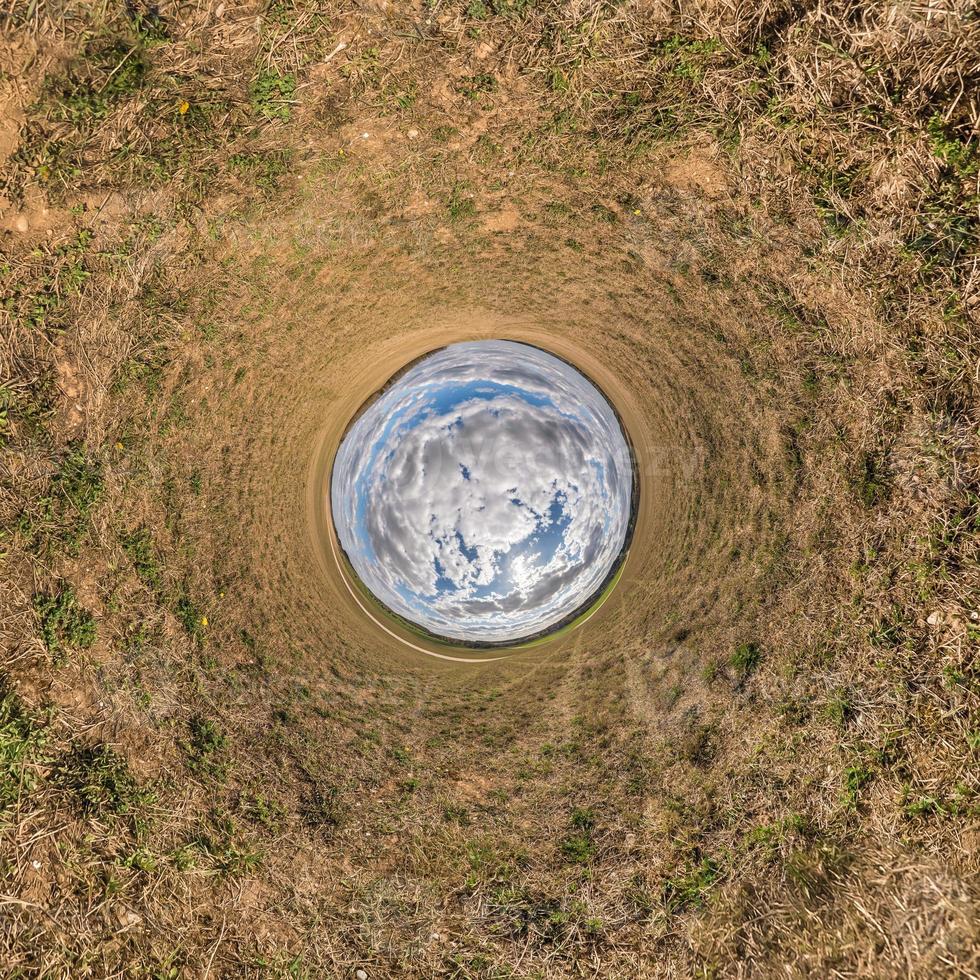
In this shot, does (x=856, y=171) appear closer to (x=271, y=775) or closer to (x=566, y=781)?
(x=566, y=781)

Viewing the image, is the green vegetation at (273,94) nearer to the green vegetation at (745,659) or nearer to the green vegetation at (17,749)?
the green vegetation at (17,749)

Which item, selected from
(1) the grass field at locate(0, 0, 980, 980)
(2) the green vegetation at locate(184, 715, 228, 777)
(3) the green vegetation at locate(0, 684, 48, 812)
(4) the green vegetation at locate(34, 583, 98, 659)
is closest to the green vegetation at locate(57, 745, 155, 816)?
(1) the grass field at locate(0, 0, 980, 980)

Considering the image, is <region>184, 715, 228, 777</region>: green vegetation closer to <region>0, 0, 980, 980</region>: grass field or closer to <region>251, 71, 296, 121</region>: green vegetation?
<region>0, 0, 980, 980</region>: grass field

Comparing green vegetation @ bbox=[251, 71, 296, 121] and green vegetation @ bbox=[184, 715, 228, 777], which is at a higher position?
green vegetation @ bbox=[251, 71, 296, 121]

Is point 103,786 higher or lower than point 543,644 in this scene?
lower

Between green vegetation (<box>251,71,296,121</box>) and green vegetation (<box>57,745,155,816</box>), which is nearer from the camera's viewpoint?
green vegetation (<box>251,71,296,121</box>)

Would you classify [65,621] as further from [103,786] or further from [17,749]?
[103,786]

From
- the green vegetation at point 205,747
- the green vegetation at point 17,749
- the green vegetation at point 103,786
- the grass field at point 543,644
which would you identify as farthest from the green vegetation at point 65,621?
the green vegetation at point 205,747

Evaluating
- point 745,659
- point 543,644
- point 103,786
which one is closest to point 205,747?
point 103,786
